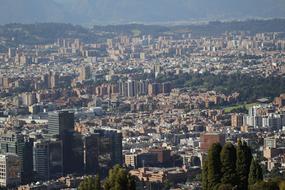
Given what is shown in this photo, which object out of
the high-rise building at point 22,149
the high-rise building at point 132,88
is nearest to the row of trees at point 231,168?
the high-rise building at point 22,149

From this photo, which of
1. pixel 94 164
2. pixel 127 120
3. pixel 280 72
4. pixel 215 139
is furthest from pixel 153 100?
pixel 94 164

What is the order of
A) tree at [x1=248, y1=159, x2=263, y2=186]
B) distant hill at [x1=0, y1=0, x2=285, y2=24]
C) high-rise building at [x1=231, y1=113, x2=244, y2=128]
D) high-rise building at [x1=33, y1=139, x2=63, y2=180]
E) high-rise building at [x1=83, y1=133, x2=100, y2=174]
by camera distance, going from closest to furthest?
tree at [x1=248, y1=159, x2=263, y2=186] < high-rise building at [x1=33, y1=139, x2=63, y2=180] < high-rise building at [x1=83, y1=133, x2=100, y2=174] < high-rise building at [x1=231, y1=113, x2=244, y2=128] < distant hill at [x1=0, y1=0, x2=285, y2=24]

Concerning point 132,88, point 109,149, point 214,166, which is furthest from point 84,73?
point 214,166

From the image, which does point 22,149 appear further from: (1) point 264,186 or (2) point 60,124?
(1) point 264,186

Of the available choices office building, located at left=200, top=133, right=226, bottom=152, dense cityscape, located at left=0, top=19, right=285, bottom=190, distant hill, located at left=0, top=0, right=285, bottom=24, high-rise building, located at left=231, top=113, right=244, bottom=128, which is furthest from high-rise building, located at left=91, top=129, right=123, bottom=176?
distant hill, located at left=0, top=0, right=285, bottom=24

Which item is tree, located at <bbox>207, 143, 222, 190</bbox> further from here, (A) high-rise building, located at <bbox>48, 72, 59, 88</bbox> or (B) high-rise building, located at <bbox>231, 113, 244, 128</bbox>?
(A) high-rise building, located at <bbox>48, 72, 59, 88</bbox>

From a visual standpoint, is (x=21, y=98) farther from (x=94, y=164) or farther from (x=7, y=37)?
(x=7, y=37)

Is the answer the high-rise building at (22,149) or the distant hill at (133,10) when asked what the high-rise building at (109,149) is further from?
the distant hill at (133,10)
